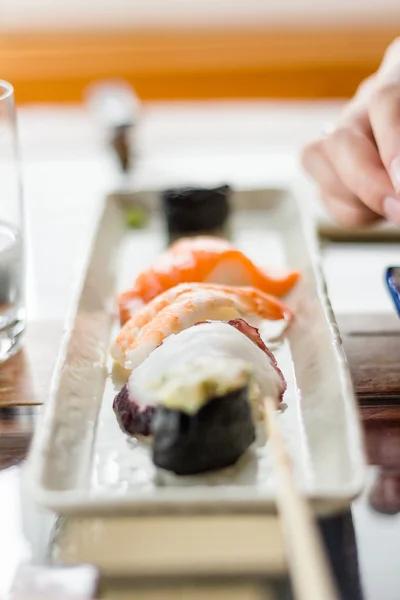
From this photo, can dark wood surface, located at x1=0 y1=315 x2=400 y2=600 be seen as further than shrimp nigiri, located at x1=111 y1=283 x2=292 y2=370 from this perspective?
A: No

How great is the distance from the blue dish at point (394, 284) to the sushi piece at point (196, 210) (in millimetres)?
477

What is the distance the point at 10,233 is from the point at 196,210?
1.41 feet

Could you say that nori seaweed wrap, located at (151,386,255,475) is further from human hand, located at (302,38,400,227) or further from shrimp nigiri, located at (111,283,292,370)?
human hand, located at (302,38,400,227)

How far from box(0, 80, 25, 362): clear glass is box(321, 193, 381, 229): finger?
57 cm

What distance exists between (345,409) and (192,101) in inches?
99.1

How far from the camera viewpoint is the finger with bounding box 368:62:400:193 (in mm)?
1180

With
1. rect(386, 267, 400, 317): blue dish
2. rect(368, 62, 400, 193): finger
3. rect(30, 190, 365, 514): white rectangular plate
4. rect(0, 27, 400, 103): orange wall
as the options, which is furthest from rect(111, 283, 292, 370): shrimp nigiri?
rect(0, 27, 400, 103): orange wall

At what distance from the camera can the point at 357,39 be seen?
319 cm

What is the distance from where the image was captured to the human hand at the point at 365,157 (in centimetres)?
119

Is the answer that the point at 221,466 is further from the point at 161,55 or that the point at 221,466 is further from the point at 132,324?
the point at 161,55

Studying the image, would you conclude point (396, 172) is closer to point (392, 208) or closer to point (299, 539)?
point (392, 208)

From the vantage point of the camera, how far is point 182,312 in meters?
1.02

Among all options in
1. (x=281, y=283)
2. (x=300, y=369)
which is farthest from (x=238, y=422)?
(x=281, y=283)

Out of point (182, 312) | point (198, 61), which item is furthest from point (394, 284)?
point (198, 61)
